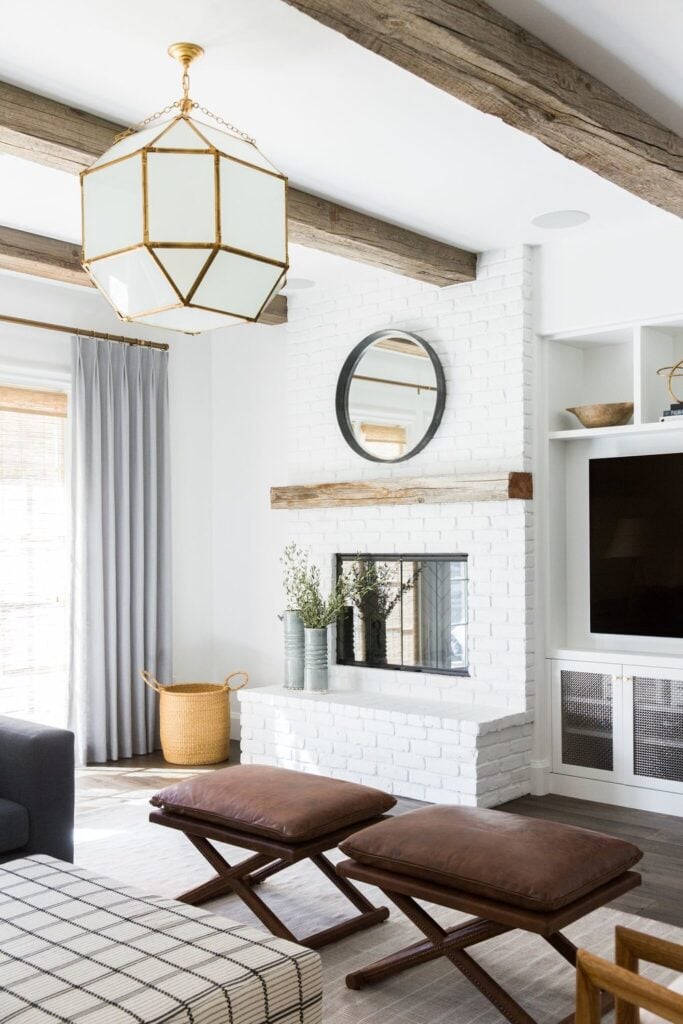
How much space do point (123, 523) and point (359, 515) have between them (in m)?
1.32

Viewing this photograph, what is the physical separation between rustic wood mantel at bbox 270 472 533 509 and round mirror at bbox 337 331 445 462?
0.19 m

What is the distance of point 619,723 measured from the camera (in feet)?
14.8

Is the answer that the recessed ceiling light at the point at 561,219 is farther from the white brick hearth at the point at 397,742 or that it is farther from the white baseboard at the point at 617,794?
the white baseboard at the point at 617,794

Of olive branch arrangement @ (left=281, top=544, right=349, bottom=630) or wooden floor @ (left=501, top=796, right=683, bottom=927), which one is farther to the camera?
olive branch arrangement @ (left=281, top=544, right=349, bottom=630)

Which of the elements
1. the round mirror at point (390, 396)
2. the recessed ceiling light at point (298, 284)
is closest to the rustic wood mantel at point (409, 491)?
the round mirror at point (390, 396)

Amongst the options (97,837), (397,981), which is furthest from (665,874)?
(97,837)

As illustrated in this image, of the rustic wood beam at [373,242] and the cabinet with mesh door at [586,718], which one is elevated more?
the rustic wood beam at [373,242]

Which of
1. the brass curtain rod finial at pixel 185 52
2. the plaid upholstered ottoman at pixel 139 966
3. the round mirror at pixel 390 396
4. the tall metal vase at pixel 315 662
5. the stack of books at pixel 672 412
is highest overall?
the brass curtain rod finial at pixel 185 52

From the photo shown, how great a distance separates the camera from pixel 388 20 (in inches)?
87.6

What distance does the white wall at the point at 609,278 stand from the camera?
4.36 metres

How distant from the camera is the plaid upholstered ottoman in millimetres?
1843

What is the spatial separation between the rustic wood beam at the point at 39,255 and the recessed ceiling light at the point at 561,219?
2.16 m

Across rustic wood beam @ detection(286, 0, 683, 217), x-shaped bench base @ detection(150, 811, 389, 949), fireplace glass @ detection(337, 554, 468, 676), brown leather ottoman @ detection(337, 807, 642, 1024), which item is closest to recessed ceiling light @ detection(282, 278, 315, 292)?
fireplace glass @ detection(337, 554, 468, 676)

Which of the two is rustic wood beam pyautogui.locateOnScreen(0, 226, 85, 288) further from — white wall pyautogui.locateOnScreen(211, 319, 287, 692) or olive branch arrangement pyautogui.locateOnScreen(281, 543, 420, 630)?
olive branch arrangement pyautogui.locateOnScreen(281, 543, 420, 630)
